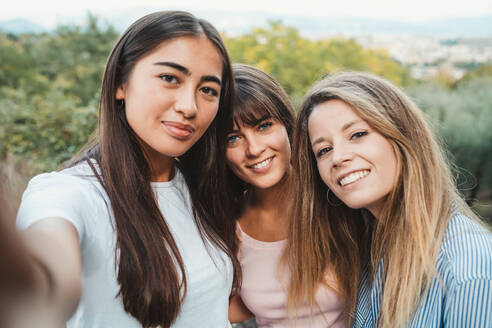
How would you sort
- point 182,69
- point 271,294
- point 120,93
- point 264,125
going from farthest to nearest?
point 264,125
point 271,294
point 120,93
point 182,69

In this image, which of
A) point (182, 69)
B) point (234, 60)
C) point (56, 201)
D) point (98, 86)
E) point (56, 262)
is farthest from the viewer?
point (98, 86)

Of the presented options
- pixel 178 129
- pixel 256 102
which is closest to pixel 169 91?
pixel 178 129

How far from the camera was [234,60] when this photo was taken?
1084cm

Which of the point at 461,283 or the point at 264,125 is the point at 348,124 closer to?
the point at 264,125

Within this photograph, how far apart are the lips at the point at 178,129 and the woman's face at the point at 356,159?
669 mm

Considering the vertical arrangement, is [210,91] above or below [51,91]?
above

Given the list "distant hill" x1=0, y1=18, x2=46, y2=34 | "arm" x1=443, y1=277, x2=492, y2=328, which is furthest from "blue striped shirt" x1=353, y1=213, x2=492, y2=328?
"distant hill" x1=0, y1=18, x2=46, y2=34

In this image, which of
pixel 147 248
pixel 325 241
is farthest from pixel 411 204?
pixel 147 248

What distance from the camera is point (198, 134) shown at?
179 cm

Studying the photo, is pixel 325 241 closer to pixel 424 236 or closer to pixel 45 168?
pixel 424 236

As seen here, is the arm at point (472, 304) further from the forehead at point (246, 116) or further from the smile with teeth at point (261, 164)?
the forehead at point (246, 116)

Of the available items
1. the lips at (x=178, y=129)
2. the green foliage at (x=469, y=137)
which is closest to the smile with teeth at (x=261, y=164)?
the lips at (x=178, y=129)

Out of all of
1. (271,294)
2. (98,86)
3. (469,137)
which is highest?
(271,294)

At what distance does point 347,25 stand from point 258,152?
1400cm
